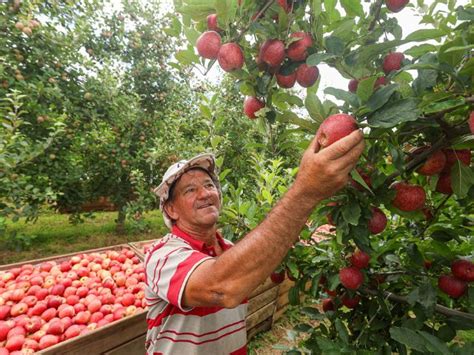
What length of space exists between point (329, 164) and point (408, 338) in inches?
23.6

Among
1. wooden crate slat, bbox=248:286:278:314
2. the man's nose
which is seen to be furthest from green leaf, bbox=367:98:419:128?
wooden crate slat, bbox=248:286:278:314

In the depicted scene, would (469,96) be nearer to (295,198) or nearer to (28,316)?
(295,198)

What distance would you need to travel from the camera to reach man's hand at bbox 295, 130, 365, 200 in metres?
0.67

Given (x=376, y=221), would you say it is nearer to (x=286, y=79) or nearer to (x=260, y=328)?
(x=286, y=79)

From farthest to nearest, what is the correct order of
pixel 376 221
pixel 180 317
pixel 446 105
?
pixel 180 317 < pixel 376 221 < pixel 446 105

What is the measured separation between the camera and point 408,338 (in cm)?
84

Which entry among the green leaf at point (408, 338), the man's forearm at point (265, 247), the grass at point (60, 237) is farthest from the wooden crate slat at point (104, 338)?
the grass at point (60, 237)

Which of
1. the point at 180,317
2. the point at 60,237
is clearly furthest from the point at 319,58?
the point at 60,237

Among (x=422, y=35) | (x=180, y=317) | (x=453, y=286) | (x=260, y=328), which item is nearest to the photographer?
(x=422, y=35)

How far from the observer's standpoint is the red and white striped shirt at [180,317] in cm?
108

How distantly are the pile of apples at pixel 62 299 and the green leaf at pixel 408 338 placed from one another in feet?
6.43

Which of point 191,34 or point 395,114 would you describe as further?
point 191,34

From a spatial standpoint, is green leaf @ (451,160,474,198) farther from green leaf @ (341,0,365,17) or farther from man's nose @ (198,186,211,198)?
man's nose @ (198,186,211,198)

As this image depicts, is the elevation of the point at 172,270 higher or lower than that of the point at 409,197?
lower
